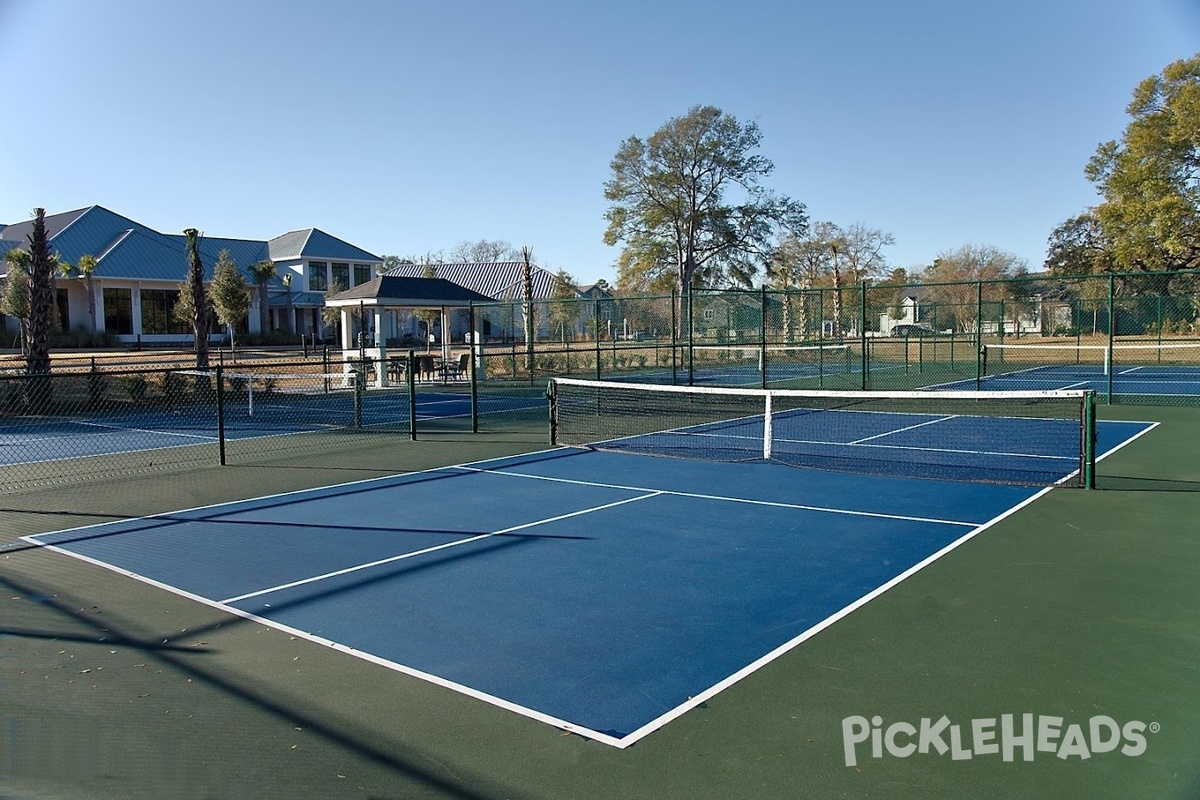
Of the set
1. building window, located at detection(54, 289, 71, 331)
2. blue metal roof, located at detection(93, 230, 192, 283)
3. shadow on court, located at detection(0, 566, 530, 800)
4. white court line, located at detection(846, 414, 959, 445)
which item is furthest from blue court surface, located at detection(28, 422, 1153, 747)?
building window, located at detection(54, 289, 71, 331)

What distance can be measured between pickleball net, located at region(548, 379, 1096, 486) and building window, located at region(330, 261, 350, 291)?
43.0 meters

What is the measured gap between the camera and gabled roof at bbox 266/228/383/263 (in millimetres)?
60594

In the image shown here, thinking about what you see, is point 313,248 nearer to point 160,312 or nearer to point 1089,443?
point 160,312

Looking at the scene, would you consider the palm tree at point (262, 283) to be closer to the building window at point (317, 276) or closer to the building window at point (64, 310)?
the building window at point (317, 276)

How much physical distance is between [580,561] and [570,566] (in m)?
0.18

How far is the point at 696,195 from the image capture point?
51.2 m

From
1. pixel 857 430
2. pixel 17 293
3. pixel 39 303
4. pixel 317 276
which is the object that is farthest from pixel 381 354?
pixel 317 276

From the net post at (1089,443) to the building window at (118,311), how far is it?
50.1m

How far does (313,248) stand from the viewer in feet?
199

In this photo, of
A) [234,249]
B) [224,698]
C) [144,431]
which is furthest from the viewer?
[234,249]

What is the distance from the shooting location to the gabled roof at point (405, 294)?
94.0ft

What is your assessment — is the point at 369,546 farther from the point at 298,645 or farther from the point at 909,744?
the point at 909,744

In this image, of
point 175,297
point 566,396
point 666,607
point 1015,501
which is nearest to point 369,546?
point 666,607

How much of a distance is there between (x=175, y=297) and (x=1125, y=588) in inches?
2146
